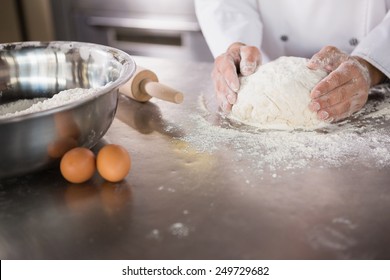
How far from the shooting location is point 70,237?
0.81 m

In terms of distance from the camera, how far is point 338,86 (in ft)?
4.14

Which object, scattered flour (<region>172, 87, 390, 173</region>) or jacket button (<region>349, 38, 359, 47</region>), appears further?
jacket button (<region>349, 38, 359, 47</region>)

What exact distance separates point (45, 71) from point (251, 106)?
595 millimetres

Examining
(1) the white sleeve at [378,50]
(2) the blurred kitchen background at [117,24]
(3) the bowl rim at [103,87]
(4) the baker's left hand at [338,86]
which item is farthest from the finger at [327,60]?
(2) the blurred kitchen background at [117,24]

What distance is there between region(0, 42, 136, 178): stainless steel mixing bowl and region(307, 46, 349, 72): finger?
0.53 m

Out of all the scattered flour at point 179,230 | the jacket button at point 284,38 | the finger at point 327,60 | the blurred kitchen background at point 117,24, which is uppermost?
the finger at point 327,60

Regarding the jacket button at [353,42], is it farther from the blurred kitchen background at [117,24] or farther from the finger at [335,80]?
the blurred kitchen background at [117,24]

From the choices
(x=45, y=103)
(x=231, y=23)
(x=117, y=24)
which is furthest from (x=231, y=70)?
(x=117, y=24)

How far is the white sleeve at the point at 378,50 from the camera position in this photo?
1.40m

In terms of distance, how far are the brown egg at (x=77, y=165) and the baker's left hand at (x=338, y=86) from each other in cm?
61

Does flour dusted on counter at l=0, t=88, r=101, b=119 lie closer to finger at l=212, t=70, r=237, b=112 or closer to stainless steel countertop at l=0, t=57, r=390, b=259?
stainless steel countertop at l=0, t=57, r=390, b=259

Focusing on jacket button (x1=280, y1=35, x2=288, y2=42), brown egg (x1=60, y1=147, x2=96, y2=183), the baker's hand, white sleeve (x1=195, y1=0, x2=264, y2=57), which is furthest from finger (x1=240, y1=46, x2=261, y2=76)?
brown egg (x1=60, y1=147, x2=96, y2=183)

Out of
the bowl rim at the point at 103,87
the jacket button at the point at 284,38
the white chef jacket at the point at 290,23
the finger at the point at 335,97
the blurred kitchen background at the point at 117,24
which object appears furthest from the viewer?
the blurred kitchen background at the point at 117,24

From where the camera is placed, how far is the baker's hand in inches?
53.2
